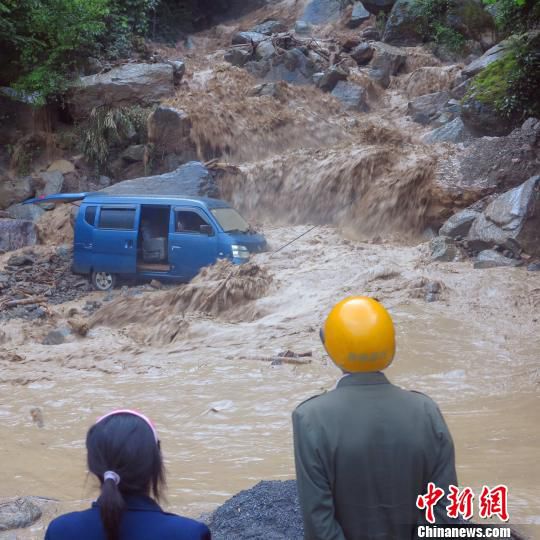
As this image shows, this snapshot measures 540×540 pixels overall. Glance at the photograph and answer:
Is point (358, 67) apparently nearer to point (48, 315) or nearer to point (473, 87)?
point (473, 87)

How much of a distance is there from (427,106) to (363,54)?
15.5 ft

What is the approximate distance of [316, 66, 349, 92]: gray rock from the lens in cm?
2094

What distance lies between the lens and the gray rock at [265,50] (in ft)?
71.9

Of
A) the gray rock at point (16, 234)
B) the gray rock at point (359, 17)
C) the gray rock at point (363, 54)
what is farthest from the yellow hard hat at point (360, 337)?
the gray rock at point (359, 17)

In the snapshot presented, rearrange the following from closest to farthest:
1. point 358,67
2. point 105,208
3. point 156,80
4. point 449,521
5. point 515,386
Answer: point 449,521, point 515,386, point 105,208, point 156,80, point 358,67

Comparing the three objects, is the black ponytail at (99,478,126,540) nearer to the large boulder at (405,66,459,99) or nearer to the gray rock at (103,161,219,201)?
the gray rock at (103,161,219,201)

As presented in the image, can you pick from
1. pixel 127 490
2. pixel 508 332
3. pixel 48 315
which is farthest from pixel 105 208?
pixel 127 490

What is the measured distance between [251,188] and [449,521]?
14203 millimetres

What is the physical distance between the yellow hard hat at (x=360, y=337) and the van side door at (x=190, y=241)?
9.71m

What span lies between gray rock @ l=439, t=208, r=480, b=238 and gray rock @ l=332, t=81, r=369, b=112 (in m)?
8.49

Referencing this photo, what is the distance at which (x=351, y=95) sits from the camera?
2056cm

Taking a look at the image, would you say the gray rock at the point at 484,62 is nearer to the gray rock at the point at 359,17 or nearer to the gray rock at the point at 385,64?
the gray rock at the point at 385,64

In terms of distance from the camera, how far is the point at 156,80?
19844mm

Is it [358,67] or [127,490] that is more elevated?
[358,67]
